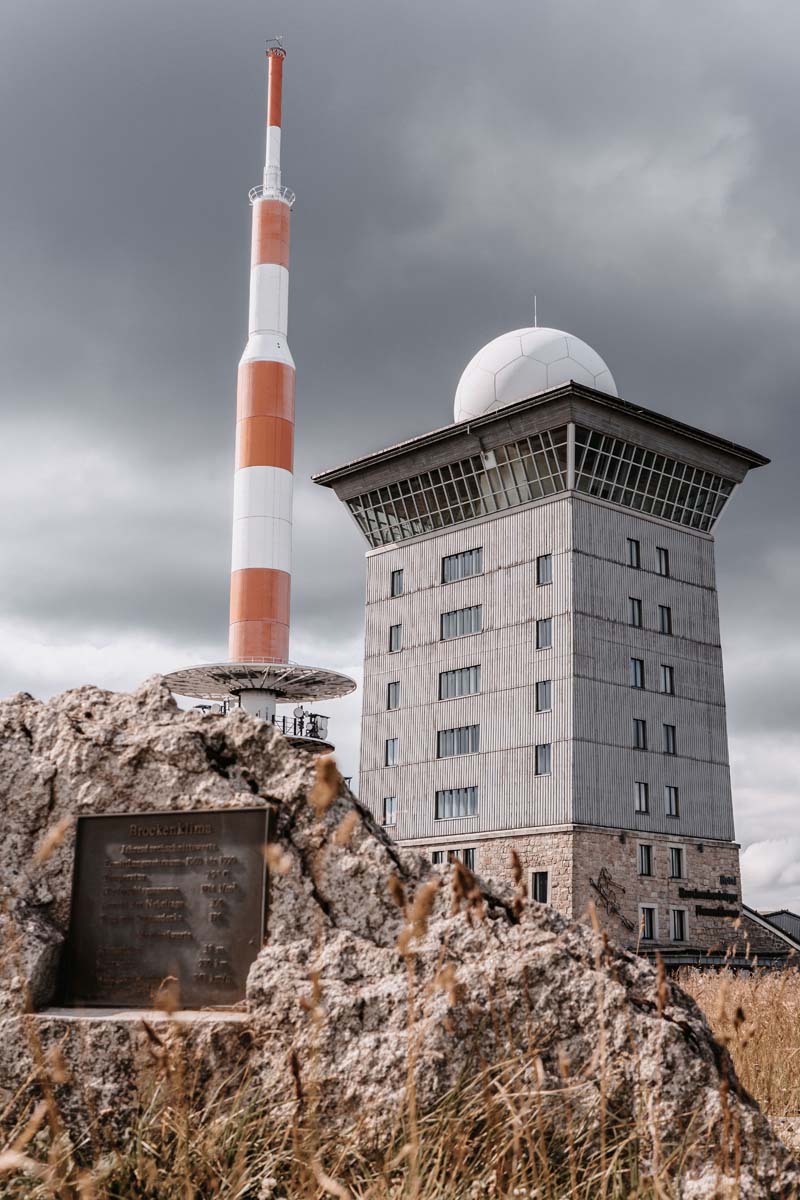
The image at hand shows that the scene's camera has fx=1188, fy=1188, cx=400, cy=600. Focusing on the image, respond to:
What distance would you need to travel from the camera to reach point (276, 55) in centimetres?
5650

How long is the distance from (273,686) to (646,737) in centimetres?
1625

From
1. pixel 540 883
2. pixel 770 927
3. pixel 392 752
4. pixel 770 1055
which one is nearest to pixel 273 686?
pixel 392 752

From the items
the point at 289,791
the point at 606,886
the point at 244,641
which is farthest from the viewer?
the point at 244,641

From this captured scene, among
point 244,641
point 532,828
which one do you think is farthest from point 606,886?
point 244,641

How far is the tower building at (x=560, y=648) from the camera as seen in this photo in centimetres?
4606

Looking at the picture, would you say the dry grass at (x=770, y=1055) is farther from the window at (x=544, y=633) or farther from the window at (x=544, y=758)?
the window at (x=544, y=633)

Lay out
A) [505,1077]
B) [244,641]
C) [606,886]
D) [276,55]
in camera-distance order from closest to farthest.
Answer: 1. [505,1077]
2. [606,886]
3. [244,641]
4. [276,55]

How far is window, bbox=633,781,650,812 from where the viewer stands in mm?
47000

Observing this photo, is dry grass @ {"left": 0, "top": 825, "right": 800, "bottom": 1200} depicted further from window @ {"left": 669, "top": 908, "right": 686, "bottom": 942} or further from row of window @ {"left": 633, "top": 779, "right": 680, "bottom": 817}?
window @ {"left": 669, "top": 908, "right": 686, "bottom": 942}

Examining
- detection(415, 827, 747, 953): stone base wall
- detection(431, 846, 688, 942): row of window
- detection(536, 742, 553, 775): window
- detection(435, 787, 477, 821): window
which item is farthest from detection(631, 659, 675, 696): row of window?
detection(435, 787, 477, 821): window

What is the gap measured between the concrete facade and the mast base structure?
2326mm

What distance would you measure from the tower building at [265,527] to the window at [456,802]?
Answer: 525 cm

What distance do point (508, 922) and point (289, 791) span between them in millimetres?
1731

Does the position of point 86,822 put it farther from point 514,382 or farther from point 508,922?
point 514,382
